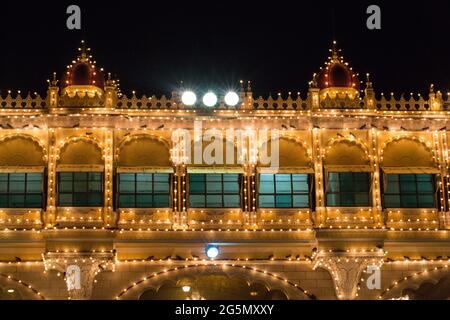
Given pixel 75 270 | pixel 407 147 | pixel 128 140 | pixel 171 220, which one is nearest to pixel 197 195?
pixel 171 220

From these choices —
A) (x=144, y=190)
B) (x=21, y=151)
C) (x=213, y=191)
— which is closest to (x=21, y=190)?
(x=21, y=151)

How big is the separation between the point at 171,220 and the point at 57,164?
4.97 m

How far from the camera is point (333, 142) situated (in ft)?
109

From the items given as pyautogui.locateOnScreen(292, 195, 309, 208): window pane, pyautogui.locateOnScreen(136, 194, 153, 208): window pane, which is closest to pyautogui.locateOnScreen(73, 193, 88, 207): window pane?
pyautogui.locateOnScreen(136, 194, 153, 208): window pane

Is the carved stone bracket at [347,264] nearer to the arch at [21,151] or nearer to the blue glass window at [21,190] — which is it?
the blue glass window at [21,190]

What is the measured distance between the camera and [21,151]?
3253cm

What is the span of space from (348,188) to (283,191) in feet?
8.52

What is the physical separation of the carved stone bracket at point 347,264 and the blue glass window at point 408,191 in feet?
8.23

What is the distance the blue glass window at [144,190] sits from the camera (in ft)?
106

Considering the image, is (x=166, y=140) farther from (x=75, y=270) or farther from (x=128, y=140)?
(x=75, y=270)

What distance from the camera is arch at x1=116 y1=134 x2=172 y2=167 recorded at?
107 ft

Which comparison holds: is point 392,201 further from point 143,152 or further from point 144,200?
point 143,152

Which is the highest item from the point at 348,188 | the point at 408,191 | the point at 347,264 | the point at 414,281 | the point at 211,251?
the point at 348,188

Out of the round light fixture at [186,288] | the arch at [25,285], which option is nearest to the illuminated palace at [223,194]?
the arch at [25,285]
